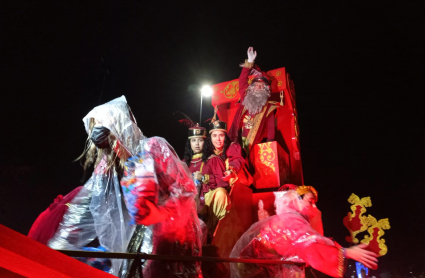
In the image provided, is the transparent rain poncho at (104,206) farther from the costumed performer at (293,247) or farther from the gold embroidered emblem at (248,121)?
the gold embroidered emblem at (248,121)

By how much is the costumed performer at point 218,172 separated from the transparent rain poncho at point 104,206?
1.36m

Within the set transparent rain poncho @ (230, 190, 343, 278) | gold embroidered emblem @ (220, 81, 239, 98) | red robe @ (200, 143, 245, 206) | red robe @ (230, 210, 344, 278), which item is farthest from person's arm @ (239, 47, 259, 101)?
red robe @ (230, 210, 344, 278)

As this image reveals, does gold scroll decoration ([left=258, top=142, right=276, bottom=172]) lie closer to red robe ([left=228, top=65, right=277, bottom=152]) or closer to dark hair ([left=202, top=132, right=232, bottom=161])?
red robe ([left=228, top=65, right=277, bottom=152])

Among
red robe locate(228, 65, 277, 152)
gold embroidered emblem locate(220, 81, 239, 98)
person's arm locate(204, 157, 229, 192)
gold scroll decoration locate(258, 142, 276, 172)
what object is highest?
gold embroidered emblem locate(220, 81, 239, 98)

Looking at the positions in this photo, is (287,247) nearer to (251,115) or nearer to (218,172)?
(218,172)

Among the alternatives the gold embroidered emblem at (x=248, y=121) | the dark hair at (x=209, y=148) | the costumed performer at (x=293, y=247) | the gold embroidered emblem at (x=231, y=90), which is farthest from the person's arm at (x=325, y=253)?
the gold embroidered emblem at (x=231, y=90)

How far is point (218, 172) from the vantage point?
3953 millimetres

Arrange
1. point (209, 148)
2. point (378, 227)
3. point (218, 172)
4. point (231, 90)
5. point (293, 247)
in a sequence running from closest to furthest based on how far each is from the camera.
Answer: point (293, 247)
point (378, 227)
point (218, 172)
point (209, 148)
point (231, 90)

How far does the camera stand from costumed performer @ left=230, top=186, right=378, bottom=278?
205 centimetres

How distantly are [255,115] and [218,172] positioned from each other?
1838 mm

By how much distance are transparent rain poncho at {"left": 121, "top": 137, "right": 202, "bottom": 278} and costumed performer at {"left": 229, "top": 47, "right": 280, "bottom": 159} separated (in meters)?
3.51

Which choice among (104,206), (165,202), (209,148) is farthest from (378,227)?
(104,206)

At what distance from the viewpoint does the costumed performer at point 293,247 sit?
2.05 m

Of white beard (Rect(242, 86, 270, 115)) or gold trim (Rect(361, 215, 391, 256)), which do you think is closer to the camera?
gold trim (Rect(361, 215, 391, 256))
